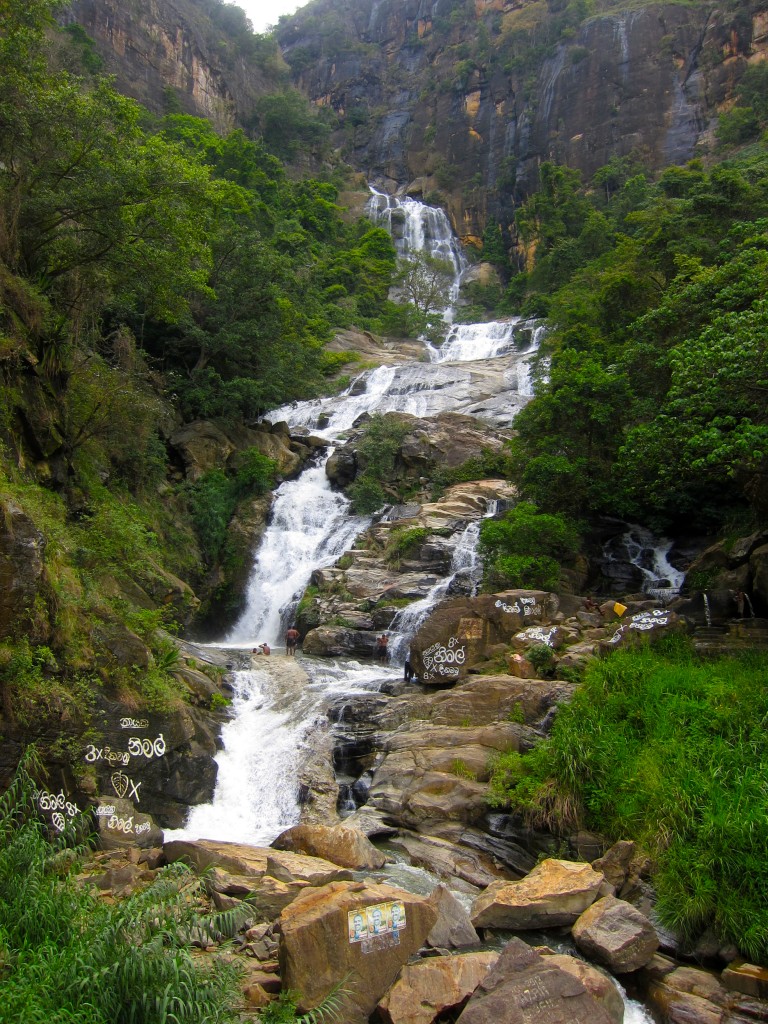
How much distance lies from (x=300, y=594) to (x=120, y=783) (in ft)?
41.2

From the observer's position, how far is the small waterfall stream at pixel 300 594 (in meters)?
11.1

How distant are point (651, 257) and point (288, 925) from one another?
2223 cm

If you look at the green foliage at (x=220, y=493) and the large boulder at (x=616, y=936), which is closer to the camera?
the large boulder at (x=616, y=936)

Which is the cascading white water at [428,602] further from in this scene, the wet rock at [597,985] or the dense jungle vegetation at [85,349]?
the wet rock at [597,985]

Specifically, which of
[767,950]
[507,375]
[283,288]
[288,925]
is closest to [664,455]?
[767,950]

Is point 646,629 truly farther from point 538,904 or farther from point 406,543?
point 406,543

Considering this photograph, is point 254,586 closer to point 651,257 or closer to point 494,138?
point 651,257

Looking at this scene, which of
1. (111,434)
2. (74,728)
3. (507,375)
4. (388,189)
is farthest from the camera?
(388,189)

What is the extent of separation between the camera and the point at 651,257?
2245cm

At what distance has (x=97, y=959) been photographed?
14.4 feet

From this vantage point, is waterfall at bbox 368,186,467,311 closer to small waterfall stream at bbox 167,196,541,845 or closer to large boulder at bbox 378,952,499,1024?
small waterfall stream at bbox 167,196,541,845

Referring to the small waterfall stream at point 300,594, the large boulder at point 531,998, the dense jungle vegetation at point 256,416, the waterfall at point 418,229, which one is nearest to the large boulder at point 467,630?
the small waterfall stream at point 300,594

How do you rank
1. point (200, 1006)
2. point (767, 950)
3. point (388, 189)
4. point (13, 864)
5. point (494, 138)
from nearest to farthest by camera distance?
1. point (200, 1006)
2. point (13, 864)
3. point (767, 950)
4. point (494, 138)
5. point (388, 189)

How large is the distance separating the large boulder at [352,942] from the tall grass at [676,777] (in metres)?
2.83
